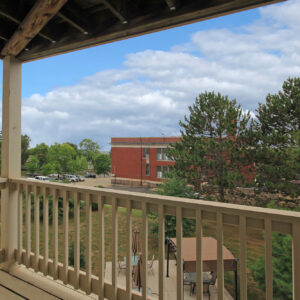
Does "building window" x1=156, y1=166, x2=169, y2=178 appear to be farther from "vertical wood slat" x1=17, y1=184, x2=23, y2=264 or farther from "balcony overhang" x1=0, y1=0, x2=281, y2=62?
"balcony overhang" x1=0, y1=0, x2=281, y2=62

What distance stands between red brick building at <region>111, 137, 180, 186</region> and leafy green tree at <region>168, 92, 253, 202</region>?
129 millimetres

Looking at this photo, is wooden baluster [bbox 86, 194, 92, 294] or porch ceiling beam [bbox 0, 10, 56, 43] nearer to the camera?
wooden baluster [bbox 86, 194, 92, 294]

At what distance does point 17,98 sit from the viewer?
203 cm

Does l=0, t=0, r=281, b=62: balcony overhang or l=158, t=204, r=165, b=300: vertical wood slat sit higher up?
l=0, t=0, r=281, b=62: balcony overhang

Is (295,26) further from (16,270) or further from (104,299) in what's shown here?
(16,270)

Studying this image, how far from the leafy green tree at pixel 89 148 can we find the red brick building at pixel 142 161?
0.87 ft

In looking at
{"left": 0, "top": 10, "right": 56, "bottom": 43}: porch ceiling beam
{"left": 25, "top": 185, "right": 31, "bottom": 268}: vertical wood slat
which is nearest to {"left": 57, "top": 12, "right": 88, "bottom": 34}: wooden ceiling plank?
{"left": 0, "top": 10, "right": 56, "bottom": 43}: porch ceiling beam

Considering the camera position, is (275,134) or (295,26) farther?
(295,26)

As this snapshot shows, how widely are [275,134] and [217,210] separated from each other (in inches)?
72.5

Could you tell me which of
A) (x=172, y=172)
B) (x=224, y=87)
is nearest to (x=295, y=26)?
(x=224, y=87)

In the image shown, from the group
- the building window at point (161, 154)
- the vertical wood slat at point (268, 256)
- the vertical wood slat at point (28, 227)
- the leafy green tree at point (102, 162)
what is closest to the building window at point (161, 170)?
the building window at point (161, 154)

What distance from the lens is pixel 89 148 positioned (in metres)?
3.19

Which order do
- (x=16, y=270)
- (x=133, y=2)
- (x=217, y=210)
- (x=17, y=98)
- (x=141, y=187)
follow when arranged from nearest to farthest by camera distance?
1. (x=217, y=210)
2. (x=133, y=2)
3. (x=16, y=270)
4. (x=17, y=98)
5. (x=141, y=187)

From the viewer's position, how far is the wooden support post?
1961 mm
